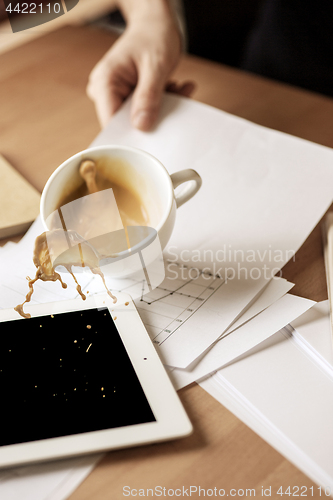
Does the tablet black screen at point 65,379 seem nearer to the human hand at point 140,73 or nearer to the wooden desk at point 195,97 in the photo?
the wooden desk at point 195,97

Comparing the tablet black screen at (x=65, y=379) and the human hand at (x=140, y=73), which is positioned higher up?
the human hand at (x=140, y=73)

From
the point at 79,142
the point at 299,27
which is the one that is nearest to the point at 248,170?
the point at 79,142

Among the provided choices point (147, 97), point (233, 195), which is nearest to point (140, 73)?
point (147, 97)

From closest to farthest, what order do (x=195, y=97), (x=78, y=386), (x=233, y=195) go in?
1. (x=78, y=386)
2. (x=233, y=195)
3. (x=195, y=97)

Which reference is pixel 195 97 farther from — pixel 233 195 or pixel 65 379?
pixel 65 379

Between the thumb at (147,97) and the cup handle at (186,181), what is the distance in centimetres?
12

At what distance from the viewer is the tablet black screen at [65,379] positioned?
19cm

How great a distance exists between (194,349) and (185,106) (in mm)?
247

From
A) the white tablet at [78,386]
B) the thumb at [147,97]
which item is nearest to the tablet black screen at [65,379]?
the white tablet at [78,386]

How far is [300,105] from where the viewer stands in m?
Answer: 0.41

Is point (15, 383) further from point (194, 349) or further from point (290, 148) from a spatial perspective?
point (290, 148)

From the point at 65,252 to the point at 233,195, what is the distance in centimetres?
17

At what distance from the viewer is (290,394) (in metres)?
0.21

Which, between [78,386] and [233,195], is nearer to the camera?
[78,386]
